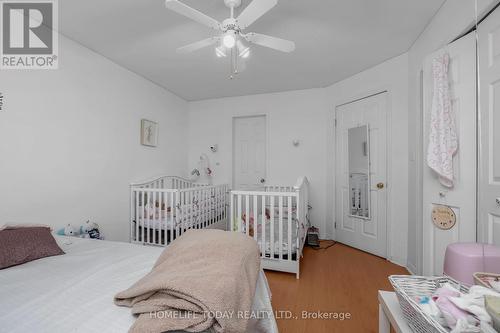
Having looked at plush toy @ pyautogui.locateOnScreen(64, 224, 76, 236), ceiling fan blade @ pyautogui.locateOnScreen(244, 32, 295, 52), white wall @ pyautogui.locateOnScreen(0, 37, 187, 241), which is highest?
ceiling fan blade @ pyautogui.locateOnScreen(244, 32, 295, 52)

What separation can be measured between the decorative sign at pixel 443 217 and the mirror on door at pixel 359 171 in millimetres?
1394

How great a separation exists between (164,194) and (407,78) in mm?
3292

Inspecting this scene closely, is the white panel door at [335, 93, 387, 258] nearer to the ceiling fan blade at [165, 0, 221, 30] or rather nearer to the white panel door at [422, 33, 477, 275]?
the white panel door at [422, 33, 477, 275]

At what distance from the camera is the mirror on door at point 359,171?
3.00 meters

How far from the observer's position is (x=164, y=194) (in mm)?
2832

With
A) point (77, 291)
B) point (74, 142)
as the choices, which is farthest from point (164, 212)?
point (77, 291)

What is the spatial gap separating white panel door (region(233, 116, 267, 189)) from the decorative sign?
257 centimetres

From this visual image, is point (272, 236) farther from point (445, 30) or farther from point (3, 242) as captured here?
point (445, 30)

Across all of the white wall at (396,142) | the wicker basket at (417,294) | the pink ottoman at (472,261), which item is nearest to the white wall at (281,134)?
the white wall at (396,142)

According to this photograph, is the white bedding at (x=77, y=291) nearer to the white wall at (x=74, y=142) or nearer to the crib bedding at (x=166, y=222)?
the white wall at (x=74, y=142)

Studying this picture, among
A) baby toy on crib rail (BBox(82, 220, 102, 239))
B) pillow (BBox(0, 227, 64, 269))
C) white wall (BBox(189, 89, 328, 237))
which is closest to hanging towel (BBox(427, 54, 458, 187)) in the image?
white wall (BBox(189, 89, 328, 237))

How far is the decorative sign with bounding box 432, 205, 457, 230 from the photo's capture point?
1.52 meters

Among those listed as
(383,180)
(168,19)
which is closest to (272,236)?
(383,180)

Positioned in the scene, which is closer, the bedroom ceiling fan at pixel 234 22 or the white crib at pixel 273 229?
the bedroom ceiling fan at pixel 234 22
